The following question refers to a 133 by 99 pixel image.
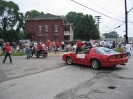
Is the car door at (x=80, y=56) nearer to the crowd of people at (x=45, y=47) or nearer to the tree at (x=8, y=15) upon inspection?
the crowd of people at (x=45, y=47)

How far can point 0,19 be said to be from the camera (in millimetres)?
61656

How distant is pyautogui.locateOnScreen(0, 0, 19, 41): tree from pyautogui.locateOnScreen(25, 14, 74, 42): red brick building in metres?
11.6

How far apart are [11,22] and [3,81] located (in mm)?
57056

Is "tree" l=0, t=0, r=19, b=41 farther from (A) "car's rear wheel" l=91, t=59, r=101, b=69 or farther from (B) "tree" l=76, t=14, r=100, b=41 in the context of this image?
(A) "car's rear wheel" l=91, t=59, r=101, b=69

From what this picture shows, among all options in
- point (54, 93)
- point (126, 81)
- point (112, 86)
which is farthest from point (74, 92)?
point (126, 81)

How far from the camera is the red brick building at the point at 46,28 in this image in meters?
51.0

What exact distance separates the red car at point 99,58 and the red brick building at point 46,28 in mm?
38727

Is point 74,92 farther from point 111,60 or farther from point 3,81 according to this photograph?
point 111,60

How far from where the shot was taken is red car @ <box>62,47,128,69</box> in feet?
34.4

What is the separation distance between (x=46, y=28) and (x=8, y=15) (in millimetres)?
18625

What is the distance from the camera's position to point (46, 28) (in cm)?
5178

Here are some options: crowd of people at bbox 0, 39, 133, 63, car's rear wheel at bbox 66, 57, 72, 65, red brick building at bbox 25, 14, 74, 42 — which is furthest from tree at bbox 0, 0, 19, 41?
car's rear wheel at bbox 66, 57, 72, 65

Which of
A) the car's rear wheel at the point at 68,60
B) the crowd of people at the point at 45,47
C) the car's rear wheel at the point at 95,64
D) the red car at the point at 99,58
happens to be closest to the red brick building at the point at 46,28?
the crowd of people at the point at 45,47

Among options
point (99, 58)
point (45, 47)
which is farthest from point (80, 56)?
point (45, 47)
